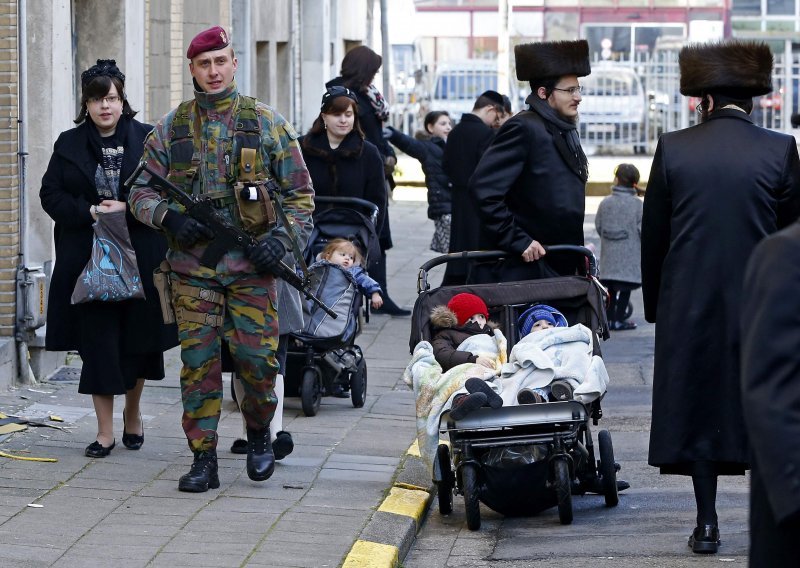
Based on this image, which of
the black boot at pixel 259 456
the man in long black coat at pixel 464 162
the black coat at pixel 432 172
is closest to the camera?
the black boot at pixel 259 456

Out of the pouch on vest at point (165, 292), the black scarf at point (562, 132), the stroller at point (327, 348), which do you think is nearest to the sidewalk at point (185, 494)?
the stroller at point (327, 348)

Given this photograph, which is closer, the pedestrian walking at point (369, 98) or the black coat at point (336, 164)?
the black coat at point (336, 164)

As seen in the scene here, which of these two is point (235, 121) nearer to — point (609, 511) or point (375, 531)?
point (375, 531)

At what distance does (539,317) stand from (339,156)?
Answer: 140 inches

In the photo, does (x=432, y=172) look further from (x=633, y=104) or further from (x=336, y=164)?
(x=633, y=104)

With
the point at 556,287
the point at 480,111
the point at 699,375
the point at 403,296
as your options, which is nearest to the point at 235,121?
the point at 556,287

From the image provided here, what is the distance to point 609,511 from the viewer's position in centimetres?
705

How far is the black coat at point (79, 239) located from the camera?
24.5 ft

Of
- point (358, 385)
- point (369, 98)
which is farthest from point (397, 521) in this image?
point (369, 98)

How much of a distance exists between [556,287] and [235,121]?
160cm

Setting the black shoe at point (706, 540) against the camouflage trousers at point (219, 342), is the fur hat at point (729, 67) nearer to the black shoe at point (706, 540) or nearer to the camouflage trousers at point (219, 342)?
the black shoe at point (706, 540)

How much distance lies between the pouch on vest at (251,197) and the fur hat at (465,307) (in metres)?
0.91

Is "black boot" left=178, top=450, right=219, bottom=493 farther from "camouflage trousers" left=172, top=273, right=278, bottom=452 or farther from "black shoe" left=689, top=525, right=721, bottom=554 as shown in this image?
"black shoe" left=689, top=525, right=721, bottom=554

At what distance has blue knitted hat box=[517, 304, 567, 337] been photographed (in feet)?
23.3
